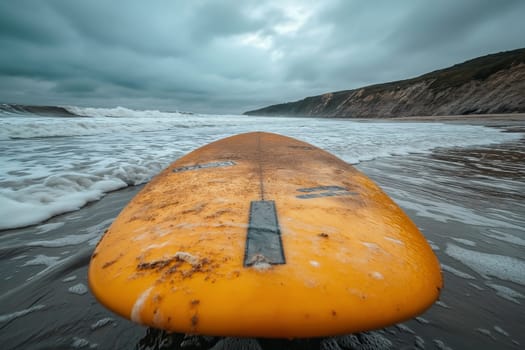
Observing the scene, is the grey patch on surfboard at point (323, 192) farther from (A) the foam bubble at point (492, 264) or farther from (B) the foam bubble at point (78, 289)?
(B) the foam bubble at point (78, 289)

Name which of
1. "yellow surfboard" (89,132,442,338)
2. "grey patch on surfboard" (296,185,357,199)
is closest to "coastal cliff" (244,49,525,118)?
"grey patch on surfboard" (296,185,357,199)

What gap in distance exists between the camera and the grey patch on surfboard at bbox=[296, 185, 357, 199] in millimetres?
1386

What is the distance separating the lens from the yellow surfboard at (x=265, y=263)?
0.64m

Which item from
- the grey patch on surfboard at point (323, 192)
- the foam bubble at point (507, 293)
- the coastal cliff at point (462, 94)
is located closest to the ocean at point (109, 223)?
the foam bubble at point (507, 293)

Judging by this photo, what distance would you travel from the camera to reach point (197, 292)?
68 cm

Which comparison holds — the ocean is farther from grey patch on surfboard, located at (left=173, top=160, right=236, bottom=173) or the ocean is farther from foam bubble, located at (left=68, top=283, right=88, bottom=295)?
grey patch on surfboard, located at (left=173, top=160, right=236, bottom=173)

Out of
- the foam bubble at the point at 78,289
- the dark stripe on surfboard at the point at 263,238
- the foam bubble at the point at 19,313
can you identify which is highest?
the dark stripe on surfboard at the point at 263,238

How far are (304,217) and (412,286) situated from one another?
0.45 m

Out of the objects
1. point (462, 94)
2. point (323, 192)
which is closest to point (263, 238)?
point (323, 192)

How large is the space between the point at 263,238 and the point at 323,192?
2.15ft

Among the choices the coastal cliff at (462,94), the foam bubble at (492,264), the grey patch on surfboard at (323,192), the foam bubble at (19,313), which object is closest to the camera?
the foam bubble at (19,313)

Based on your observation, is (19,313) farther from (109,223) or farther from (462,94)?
(462,94)

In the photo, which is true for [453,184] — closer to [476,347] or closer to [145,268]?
[476,347]

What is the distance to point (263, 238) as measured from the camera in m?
0.92
